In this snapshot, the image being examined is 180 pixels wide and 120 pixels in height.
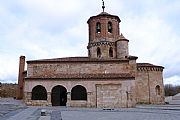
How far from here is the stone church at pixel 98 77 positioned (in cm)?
2247

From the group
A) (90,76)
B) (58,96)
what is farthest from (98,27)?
(58,96)

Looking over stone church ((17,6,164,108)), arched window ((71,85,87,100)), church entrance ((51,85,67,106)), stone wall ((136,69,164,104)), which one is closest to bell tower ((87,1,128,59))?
stone church ((17,6,164,108))

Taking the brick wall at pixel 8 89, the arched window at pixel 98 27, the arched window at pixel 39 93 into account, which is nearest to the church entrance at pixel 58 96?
the arched window at pixel 39 93

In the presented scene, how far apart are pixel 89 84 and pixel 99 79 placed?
106 cm

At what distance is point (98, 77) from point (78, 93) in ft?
12.0

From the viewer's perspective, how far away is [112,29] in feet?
99.1

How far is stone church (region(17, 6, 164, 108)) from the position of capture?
22469mm

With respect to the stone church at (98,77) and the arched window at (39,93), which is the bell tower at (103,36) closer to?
the stone church at (98,77)

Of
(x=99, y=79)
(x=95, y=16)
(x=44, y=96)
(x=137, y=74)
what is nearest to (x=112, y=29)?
(x=95, y=16)

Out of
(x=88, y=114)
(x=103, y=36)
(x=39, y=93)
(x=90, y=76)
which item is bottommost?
(x=88, y=114)

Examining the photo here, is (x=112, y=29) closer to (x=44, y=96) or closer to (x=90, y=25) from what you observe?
(x=90, y=25)

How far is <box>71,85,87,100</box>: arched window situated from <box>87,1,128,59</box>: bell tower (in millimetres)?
5890

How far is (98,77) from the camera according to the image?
22719 mm

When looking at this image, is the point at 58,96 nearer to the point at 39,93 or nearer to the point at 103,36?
the point at 39,93
